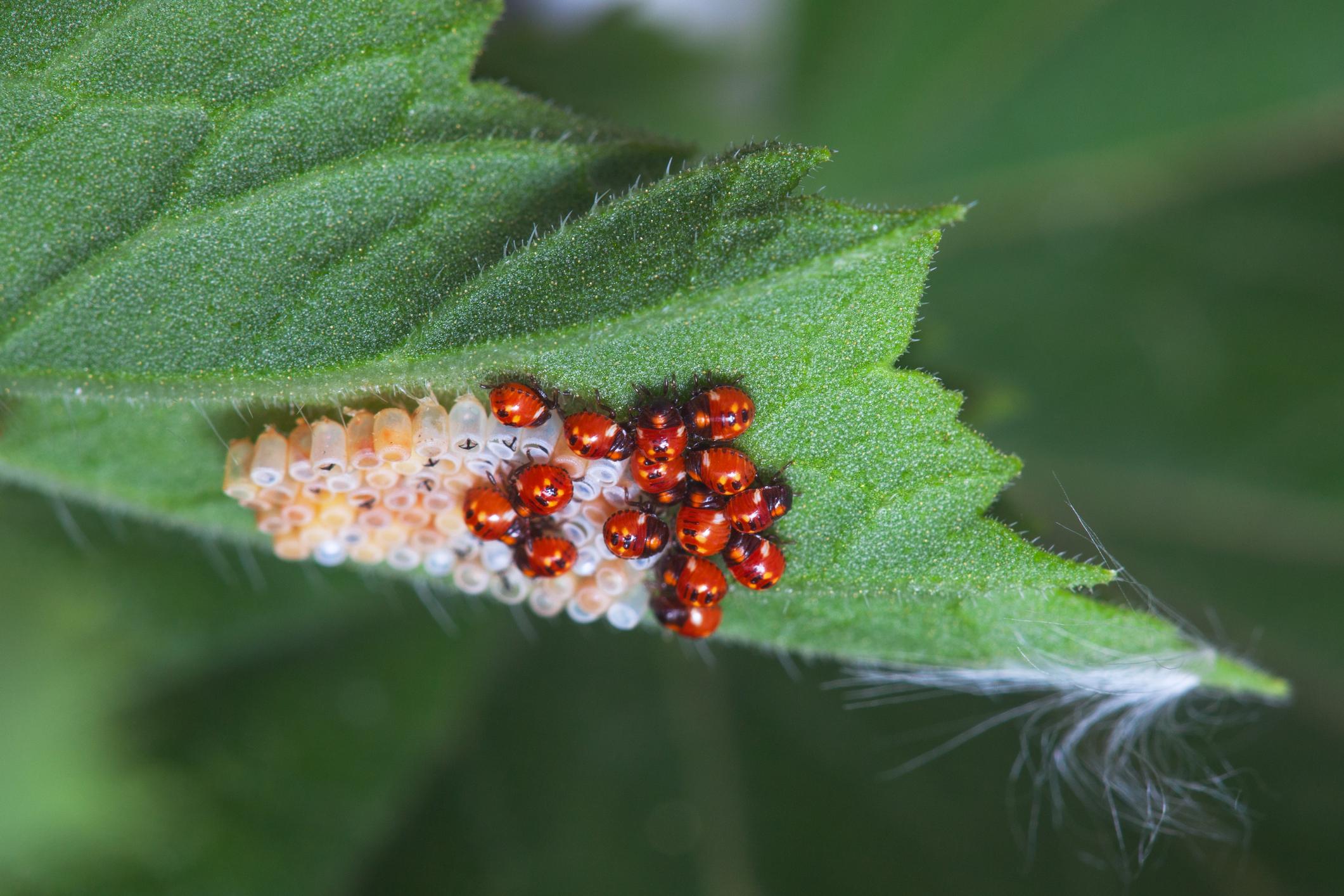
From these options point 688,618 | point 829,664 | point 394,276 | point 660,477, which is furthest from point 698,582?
point 829,664

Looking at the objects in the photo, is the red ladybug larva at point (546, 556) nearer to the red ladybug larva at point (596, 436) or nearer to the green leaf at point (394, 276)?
the red ladybug larva at point (596, 436)

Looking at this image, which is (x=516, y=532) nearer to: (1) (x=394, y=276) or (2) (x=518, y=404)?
(2) (x=518, y=404)

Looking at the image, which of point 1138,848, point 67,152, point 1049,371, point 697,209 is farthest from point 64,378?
point 1049,371

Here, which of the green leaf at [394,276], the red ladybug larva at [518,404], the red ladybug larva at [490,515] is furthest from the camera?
the red ladybug larva at [490,515]

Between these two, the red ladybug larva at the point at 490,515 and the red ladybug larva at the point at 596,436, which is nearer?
the red ladybug larva at the point at 596,436

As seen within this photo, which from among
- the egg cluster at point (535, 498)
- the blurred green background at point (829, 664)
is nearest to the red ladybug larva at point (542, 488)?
the egg cluster at point (535, 498)

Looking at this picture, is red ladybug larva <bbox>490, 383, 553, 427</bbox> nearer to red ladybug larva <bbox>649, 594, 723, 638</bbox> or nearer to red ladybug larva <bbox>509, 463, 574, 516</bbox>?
red ladybug larva <bbox>509, 463, 574, 516</bbox>

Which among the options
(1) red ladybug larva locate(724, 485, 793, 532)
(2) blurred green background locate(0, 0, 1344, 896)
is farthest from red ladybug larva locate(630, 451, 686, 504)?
(2) blurred green background locate(0, 0, 1344, 896)
